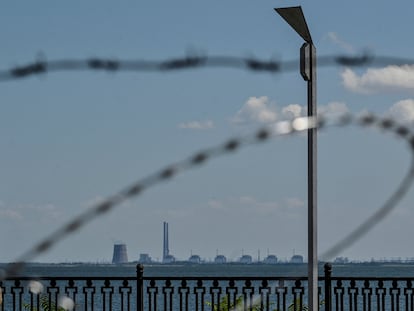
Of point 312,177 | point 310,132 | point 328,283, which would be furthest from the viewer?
point 328,283

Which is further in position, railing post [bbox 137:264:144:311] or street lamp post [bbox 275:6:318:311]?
railing post [bbox 137:264:144:311]

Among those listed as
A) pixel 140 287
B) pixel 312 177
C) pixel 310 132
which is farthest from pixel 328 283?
pixel 310 132

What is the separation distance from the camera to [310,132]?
14.4ft

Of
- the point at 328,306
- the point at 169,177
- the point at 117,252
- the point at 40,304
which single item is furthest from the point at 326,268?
the point at 169,177

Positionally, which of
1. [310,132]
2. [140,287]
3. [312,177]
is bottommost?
[140,287]

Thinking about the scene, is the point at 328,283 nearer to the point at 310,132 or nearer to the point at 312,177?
the point at 312,177

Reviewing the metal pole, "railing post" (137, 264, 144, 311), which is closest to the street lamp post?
the metal pole

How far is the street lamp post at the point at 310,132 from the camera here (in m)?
4.18

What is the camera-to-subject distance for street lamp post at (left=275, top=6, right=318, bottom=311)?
13.7 feet

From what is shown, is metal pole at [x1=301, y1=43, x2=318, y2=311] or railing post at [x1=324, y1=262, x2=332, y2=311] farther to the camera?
railing post at [x1=324, y1=262, x2=332, y2=311]

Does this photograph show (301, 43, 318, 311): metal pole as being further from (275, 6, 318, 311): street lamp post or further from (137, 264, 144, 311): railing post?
(137, 264, 144, 311): railing post

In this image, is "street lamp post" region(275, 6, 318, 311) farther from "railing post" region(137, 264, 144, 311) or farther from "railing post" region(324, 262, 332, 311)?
"railing post" region(137, 264, 144, 311)

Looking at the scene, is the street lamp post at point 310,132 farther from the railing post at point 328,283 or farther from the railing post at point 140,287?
the railing post at point 140,287

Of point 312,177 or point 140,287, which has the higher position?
point 312,177
